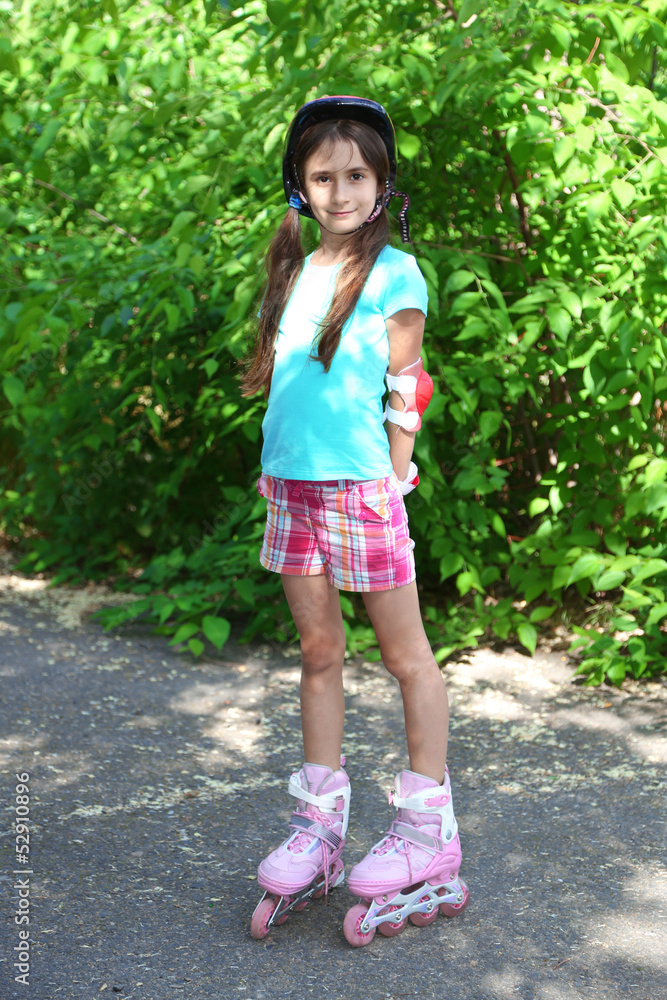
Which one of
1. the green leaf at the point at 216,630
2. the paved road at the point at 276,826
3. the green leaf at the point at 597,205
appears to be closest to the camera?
the paved road at the point at 276,826

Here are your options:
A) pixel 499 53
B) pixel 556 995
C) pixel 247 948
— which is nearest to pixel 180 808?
pixel 247 948

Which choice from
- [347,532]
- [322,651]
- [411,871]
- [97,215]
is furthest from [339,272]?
[97,215]

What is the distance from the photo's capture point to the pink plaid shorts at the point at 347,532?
2066 millimetres

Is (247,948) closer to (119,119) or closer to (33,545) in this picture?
(119,119)

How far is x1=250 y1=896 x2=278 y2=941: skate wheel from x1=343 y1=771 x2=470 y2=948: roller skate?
6.4 inches

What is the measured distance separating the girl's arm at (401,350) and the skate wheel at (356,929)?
971 millimetres

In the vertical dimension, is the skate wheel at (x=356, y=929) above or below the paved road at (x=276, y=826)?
above

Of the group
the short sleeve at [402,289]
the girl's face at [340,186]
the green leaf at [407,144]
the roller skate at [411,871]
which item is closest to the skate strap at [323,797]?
the roller skate at [411,871]

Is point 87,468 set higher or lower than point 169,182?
lower

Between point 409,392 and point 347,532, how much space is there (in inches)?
12.9

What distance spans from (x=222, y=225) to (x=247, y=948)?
9.39 ft

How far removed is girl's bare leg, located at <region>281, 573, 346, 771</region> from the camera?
2.17 m

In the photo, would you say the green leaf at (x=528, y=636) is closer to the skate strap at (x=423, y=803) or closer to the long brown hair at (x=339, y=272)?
the skate strap at (x=423, y=803)

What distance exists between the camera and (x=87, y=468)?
4.77 m
